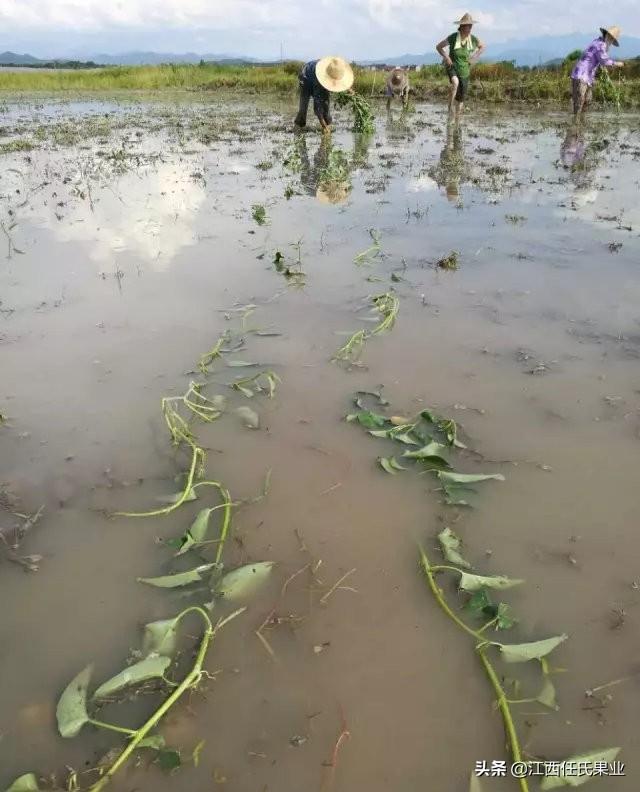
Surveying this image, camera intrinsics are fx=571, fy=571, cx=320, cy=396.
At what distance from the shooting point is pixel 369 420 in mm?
2633

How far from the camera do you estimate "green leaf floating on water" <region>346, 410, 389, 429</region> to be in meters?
2.63

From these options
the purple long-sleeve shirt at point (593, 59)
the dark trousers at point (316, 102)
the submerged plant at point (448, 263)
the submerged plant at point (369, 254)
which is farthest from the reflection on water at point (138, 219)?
the purple long-sleeve shirt at point (593, 59)

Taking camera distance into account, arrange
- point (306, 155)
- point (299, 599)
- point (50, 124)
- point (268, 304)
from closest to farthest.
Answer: point (299, 599)
point (268, 304)
point (306, 155)
point (50, 124)

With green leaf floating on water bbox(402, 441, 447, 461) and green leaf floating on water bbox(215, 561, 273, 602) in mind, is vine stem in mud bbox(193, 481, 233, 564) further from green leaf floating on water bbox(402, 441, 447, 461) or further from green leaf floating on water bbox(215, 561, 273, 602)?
green leaf floating on water bbox(402, 441, 447, 461)

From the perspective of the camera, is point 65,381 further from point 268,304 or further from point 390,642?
point 390,642

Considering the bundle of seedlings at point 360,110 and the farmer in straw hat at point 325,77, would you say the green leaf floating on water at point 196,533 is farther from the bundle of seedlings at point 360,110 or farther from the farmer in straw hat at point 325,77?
the bundle of seedlings at point 360,110

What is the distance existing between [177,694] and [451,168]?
8192mm

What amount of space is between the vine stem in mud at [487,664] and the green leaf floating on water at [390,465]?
431 millimetres

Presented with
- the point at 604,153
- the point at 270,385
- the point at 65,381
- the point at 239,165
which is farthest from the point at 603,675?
the point at 604,153

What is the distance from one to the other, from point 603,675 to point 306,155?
30.3ft

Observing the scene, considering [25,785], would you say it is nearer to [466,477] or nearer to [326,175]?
[466,477]

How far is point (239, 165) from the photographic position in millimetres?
8891

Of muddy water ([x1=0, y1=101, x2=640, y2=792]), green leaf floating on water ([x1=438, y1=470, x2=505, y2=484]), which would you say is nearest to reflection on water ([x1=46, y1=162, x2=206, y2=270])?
muddy water ([x1=0, y1=101, x2=640, y2=792])

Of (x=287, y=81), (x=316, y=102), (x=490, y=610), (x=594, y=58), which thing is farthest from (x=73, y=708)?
(x=287, y=81)
